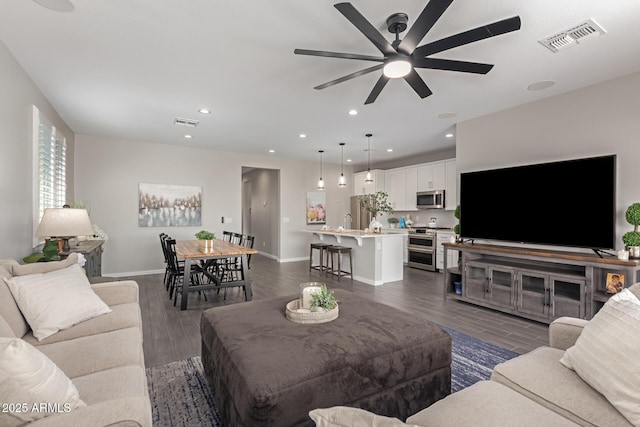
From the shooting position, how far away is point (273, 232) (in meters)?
8.66

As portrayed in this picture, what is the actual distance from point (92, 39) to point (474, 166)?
4.80 meters

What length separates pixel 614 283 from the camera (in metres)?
3.07

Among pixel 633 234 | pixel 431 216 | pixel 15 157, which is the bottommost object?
pixel 633 234

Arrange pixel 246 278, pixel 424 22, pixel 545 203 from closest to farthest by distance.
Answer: pixel 424 22
pixel 545 203
pixel 246 278

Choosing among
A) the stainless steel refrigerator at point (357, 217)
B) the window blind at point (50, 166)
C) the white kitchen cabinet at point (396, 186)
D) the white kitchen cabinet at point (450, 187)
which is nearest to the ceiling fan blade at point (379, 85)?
the window blind at point (50, 166)

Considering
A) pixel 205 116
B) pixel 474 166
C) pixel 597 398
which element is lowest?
pixel 597 398

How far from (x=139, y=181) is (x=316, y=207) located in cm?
442

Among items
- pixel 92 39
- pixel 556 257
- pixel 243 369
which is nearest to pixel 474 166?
pixel 556 257

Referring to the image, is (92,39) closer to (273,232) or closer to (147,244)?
(147,244)

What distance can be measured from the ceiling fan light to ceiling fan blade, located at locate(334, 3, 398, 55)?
A: 7 cm

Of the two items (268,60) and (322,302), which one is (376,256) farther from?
(268,60)

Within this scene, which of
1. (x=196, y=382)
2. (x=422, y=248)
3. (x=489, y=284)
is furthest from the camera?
(x=422, y=248)

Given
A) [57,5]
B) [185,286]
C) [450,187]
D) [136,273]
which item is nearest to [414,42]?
[57,5]

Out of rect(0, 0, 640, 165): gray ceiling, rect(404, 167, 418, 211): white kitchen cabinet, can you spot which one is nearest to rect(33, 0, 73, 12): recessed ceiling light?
rect(0, 0, 640, 165): gray ceiling
